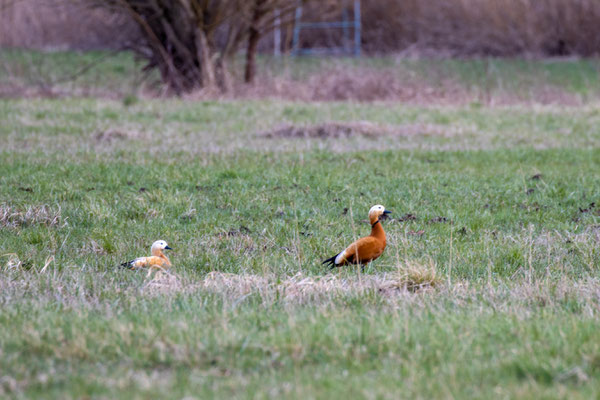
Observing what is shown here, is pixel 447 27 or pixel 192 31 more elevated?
pixel 192 31

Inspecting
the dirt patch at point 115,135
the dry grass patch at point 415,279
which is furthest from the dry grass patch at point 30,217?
the dirt patch at point 115,135

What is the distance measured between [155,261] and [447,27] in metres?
31.4

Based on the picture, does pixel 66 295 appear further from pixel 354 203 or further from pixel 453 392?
pixel 354 203

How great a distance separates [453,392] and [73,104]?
14.4 metres

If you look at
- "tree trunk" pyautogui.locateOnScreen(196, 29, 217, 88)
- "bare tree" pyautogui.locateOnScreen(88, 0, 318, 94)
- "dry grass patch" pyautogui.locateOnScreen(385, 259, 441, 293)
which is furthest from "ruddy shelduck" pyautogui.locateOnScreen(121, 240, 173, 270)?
"tree trunk" pyautogui.locateOnScreen(196, 29, 217, 88)

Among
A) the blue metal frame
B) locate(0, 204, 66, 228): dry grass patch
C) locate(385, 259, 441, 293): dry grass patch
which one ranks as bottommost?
the blue metal frame

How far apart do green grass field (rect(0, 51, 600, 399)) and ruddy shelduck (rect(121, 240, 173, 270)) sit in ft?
0.28

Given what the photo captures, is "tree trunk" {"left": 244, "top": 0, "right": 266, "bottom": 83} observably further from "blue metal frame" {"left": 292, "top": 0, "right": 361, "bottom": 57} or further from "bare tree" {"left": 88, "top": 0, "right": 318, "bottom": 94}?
"blue metal frame" {"left": 292, "top": 0, "right": 361, "bottom": 57}

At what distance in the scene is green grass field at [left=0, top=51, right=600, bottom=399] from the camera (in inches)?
138

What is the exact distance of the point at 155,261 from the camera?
5.55 meters

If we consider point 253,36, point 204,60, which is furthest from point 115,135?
point 253,36

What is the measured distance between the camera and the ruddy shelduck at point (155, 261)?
18.2 ft

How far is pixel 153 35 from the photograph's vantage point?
20016 mm

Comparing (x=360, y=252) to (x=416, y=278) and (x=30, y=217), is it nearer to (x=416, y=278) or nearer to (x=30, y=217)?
(x=416, y=278)
